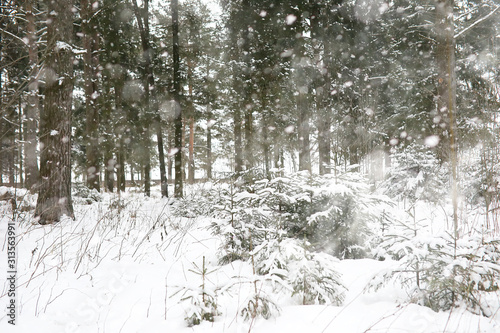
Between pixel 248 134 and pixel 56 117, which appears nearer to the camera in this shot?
pixel 56 117

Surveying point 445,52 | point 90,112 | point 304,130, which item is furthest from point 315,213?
point 90,112

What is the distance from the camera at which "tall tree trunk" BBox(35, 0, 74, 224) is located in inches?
213

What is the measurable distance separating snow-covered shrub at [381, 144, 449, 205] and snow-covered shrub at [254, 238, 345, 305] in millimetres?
7328

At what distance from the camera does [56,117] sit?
5500mm

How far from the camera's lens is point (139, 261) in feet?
10.5

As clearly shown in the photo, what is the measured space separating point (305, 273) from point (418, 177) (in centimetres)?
856

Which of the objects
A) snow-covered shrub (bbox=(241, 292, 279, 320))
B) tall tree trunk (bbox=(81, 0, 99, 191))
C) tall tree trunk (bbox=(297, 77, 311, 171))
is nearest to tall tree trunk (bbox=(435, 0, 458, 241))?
tall tree trunk (bbox=(297, 77, 311, 171))

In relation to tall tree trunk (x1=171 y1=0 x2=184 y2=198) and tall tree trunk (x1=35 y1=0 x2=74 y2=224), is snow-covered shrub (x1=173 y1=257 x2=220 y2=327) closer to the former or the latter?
tall tree trunk (x1=35 y1=0 x2=74 y2=224)

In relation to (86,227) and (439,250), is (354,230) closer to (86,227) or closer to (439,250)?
(439,250)

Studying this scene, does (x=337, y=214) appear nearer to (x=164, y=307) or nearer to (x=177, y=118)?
(x=164, y=307)

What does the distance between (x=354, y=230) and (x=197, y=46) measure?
499 inches

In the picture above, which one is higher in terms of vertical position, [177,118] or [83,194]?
[177,118]

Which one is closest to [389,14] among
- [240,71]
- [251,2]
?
[251,2]

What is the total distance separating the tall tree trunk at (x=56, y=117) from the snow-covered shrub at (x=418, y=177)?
9.22 meters
